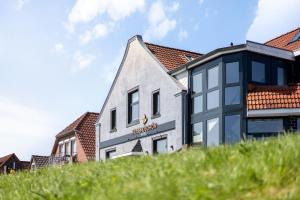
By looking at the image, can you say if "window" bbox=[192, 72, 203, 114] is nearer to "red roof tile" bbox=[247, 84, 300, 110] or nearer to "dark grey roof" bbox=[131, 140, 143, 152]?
"red roof tile" bbox=[247, 84, 300, 110]

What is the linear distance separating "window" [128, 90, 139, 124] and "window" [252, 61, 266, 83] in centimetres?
922

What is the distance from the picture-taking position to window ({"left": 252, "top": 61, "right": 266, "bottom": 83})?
27.9m

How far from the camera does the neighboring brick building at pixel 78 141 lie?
45.7m

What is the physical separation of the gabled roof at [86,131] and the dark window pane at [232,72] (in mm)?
19759

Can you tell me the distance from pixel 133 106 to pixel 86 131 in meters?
13.2

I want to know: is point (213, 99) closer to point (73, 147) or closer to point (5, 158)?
point (73, 147)

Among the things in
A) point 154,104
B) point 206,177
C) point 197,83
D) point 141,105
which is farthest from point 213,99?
point 206,177

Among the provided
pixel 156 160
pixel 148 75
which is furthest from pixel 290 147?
pixel 148 75

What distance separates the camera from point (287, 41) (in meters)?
32.3

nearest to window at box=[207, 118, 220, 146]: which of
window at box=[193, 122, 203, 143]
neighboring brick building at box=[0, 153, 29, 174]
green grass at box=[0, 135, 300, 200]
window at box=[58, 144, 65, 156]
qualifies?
window at box=[193, 122, 203, 143]

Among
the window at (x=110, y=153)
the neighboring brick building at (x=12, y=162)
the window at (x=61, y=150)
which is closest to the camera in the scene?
the window at (x=110, y=153)

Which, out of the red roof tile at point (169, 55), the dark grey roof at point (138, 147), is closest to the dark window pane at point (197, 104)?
the red roof tile at point (169, 55)

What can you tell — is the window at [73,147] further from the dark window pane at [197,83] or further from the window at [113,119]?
the dark window pane at [197,83]

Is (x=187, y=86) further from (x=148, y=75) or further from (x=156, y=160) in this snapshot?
(x=156, y=160)
